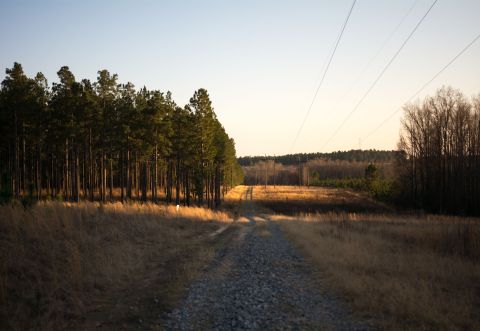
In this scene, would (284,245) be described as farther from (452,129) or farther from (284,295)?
(452,129)

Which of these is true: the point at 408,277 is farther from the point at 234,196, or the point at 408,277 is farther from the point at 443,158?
the point at 234,196

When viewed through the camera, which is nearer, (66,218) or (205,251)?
(66,218)

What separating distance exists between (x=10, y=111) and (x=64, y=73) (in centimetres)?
708

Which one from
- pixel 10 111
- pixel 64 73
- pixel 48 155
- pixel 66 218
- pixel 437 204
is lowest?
pixel 437 204

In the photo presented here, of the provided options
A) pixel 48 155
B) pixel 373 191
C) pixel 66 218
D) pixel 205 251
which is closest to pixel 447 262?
pixel 205 251

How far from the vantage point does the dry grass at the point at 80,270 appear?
24.0 feet

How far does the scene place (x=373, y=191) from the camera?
7894cm

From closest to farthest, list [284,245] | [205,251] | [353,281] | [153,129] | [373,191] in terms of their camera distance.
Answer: [353,281], [205,251], [284,245], [153,129], [373,191]

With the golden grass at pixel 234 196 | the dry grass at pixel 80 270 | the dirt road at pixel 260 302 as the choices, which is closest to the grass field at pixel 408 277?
the dirt road at pixel 260 302

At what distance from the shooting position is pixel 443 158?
53031 mm

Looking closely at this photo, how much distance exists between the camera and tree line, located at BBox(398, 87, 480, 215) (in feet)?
163

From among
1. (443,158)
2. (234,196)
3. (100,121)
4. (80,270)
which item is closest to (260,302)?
(80,270)

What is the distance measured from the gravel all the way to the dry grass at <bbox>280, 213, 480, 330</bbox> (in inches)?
28.6

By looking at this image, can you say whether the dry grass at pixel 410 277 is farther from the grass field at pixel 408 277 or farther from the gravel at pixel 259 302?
the gravel at pixel 259 302
